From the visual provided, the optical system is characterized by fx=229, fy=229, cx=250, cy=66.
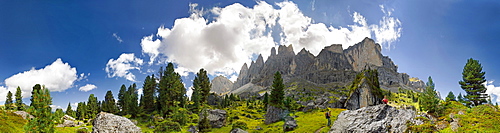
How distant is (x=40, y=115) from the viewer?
18734 mm

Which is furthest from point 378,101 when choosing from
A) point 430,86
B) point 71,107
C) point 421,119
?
point 71,107

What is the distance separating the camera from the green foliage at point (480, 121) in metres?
16.6

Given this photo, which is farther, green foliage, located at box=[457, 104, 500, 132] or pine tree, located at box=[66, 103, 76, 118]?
pine tree, located at box=[66, 103, 76, 118]

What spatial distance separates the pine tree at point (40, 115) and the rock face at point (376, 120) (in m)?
27.9

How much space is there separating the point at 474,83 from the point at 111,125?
70.0 metres

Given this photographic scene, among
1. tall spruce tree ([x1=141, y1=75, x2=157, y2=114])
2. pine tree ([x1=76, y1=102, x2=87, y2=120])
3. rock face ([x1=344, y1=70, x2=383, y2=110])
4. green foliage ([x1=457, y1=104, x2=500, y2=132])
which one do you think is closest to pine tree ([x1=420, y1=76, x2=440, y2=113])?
green foliage ([x1=457, y1=104, x2=500, y2=132])

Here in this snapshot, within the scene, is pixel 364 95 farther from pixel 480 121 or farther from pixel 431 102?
pixel 480 121

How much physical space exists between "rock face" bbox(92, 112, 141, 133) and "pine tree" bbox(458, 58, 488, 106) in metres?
66.2

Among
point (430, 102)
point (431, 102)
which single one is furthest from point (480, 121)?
point (430, 102)

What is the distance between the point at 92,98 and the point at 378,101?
4073 inches

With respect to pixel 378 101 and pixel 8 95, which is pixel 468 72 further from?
pixel 8 95

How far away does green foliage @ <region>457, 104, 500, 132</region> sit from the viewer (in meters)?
16.6

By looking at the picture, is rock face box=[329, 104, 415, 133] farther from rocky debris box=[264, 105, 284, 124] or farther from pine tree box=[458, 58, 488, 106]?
pine tree box=[458, 58, 488, 106]

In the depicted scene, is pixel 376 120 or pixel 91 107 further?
pixel 91 107
